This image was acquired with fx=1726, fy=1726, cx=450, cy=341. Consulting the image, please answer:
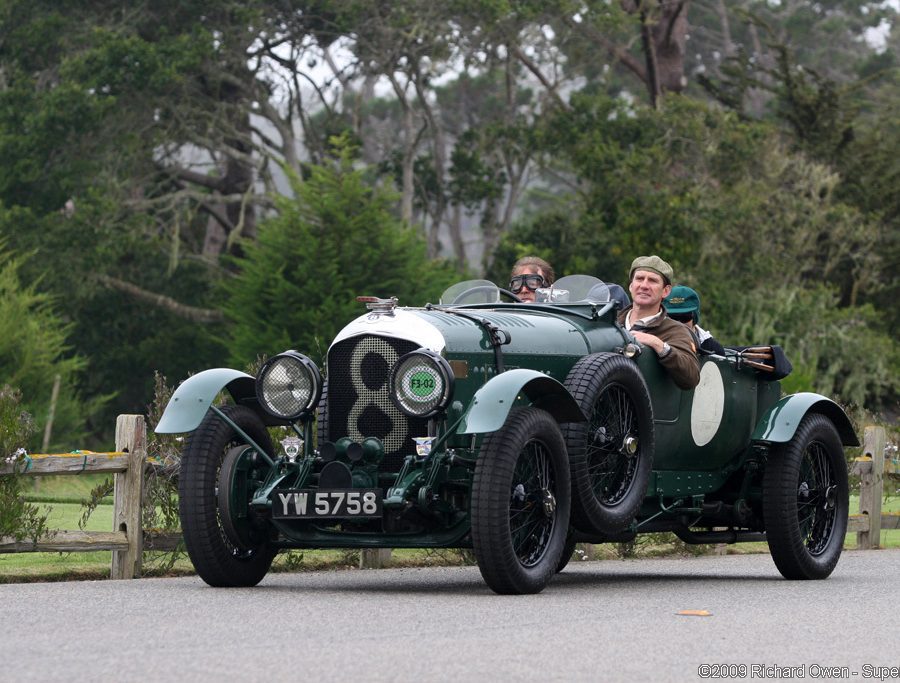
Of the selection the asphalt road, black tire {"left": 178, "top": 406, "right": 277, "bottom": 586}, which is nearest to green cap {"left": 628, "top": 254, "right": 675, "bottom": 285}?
the asphalt road

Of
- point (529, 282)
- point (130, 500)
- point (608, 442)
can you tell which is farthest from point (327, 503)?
point (529, 282)

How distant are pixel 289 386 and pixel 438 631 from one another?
2668mm

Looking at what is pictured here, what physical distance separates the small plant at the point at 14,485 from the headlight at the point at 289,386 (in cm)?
185

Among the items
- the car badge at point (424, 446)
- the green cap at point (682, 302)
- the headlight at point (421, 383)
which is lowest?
the car badge at point (424, 446)

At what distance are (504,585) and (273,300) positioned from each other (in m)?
28.1

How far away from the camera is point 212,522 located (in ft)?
30.8

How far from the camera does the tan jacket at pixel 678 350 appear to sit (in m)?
10.5

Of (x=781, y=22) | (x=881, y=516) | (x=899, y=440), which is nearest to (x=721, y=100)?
(x=781, y=22)

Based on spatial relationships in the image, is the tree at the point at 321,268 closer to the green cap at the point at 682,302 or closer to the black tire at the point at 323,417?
the green cap at the point at 682,302

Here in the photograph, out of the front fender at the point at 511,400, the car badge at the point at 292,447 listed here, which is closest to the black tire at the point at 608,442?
the front fender at the point at 511,400

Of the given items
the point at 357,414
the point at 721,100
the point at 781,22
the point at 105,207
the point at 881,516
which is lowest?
the point at 881,516

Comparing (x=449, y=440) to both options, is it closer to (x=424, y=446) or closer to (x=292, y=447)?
(x=424, y=446)

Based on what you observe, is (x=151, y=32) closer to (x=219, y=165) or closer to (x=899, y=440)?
(x=219, y=165)

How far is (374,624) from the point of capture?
7.44 metres
